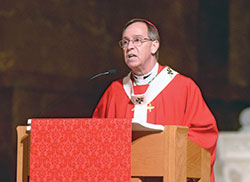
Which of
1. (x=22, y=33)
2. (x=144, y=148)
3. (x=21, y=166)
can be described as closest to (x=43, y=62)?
(x=22, y=33)

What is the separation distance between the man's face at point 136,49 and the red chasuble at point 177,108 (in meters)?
0.24

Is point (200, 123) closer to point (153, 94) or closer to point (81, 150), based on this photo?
point (153, 94)

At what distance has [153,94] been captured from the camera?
4328 mm

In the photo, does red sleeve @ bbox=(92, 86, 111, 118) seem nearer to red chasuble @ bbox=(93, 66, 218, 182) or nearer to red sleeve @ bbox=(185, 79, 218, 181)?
red chasuble @ bbox=(93, 66, 218, 182)

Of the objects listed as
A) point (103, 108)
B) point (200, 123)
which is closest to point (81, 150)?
point (200, 123)

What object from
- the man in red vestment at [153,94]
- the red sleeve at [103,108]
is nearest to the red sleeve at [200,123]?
the man in red vestment at [153,94]

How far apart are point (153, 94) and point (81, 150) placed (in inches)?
40.7

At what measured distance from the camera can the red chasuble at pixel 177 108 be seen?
4.02 metres

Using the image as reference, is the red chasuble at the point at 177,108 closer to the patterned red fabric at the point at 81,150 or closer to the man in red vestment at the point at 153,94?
the man in red vestment at the point at 153,94

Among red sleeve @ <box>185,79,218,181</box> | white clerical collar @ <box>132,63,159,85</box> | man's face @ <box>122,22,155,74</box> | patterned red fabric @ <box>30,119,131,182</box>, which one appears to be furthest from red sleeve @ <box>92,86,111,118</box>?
patterned red fabric @ <box>30,119,131,182</box>

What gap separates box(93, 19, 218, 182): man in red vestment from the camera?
4102mm

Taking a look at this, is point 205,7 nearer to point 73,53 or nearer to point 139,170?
point 73,53

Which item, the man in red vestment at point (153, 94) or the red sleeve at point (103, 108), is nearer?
the man in red vestment at point (153, 94)

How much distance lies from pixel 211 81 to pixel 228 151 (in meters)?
2.36
